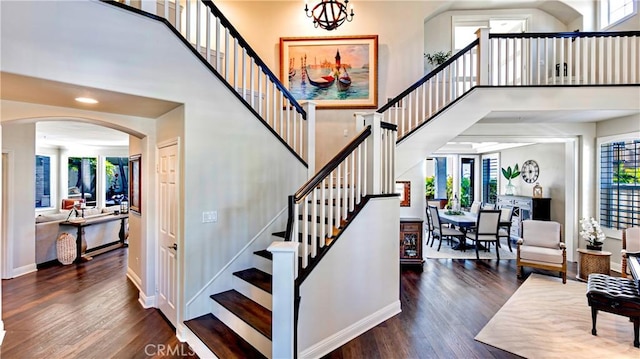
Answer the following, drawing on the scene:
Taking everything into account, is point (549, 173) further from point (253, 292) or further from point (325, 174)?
point (253, 292)

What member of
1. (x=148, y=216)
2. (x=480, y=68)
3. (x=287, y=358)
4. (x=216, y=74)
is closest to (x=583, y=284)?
(x=480, y=68)

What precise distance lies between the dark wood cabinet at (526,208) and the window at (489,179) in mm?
1064

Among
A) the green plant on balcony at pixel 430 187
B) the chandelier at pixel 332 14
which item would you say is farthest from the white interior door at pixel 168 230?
the green plant on balcony at pixel 430 187

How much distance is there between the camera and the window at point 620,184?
4.93 m

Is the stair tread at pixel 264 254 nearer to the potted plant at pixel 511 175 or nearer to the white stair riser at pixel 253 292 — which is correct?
the white stair riser at pixel 253 292

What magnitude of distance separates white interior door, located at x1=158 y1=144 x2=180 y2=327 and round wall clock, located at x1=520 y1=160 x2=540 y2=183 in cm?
864

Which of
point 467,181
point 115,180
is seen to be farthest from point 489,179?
point 115,180

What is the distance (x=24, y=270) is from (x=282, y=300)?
18.4 feet

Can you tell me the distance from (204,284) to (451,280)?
3875mm

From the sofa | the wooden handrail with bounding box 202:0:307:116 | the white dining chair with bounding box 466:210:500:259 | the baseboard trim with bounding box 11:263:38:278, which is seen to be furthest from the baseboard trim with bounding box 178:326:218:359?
the white dining chair with bounding box 466:210:500:259

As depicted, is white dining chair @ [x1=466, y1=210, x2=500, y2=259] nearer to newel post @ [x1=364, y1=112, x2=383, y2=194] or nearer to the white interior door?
newel post @ [x1=364, y1=112, x2=383, y2=194]

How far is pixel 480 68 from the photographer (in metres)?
4.58

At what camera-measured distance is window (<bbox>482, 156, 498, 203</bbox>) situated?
31.1ft

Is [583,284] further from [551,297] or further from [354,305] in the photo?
[354,305]
